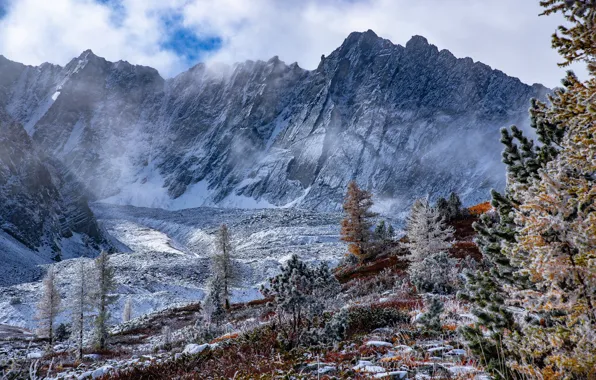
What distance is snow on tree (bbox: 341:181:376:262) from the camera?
34031 millimetres

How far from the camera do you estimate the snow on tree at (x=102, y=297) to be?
25.2 m

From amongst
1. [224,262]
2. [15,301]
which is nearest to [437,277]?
[224,262]

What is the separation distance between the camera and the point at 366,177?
17388 centimetres

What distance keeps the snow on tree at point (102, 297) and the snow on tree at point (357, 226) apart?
1984cm

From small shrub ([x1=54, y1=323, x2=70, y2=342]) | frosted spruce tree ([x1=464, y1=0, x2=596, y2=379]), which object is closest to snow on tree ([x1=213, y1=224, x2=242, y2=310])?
small shrub ([x1=54, y1=323, x2=70, y2=342])

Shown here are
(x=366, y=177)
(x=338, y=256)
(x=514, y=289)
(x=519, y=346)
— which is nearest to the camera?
(x=519, y=346)

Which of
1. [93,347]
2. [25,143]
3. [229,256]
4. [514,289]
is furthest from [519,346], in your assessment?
[25,143]

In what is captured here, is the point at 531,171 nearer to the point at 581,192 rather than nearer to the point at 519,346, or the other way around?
the point at 581,192

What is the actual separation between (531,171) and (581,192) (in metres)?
0.84

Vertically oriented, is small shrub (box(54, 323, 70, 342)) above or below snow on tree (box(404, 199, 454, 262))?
below

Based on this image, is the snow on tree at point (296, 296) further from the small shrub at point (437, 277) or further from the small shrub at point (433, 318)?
the small shrub at point (437, 277)

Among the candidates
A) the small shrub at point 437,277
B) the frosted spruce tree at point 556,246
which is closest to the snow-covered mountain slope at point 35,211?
the small shrub at point 437,277

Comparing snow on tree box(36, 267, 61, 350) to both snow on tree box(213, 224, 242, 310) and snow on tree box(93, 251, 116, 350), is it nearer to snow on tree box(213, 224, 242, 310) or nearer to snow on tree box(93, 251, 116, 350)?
snow on tree box(93, 251, 116, 350)

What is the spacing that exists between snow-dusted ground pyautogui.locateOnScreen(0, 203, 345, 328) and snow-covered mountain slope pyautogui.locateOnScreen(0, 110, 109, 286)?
11040mm
